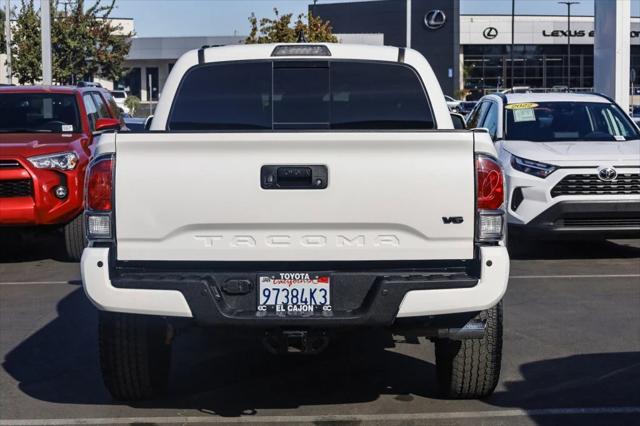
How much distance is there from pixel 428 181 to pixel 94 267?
65.1 inches

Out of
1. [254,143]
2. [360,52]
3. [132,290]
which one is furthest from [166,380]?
[360,52]

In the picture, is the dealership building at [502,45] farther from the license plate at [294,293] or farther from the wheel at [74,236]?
the license plate at [294,293]

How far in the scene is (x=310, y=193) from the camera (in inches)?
202

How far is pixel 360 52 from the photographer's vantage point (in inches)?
266

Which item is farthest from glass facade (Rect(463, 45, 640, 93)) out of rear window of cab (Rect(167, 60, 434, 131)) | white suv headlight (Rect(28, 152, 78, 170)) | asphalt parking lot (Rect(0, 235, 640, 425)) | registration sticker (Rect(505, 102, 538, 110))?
rear window of cab (Rect(167, 60, 434, 131))

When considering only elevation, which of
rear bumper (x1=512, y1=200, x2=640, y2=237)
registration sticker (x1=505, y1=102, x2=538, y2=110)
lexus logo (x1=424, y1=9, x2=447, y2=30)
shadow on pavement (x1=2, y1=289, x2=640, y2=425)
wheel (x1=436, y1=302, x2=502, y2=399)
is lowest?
shadow on pavement (x1=2, y1=289, x2=640, y2=425)

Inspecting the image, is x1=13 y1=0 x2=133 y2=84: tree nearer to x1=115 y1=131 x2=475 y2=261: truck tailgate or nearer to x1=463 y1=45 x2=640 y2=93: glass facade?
x1=115 y1=131 x2=475 y2=261: truck tailgate

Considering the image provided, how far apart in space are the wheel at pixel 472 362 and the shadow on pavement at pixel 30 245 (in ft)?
21.6

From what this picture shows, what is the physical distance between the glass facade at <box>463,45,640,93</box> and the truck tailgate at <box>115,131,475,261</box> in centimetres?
7128

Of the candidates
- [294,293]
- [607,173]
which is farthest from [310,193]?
[607,173]

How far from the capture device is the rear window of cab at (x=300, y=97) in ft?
21.3

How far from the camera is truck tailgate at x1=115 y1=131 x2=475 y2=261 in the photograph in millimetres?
5102

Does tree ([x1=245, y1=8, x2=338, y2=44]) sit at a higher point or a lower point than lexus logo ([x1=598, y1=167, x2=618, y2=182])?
higher

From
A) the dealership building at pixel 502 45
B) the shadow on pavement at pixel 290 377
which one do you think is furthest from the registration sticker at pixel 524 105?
the dealership building at pixel 502 45
